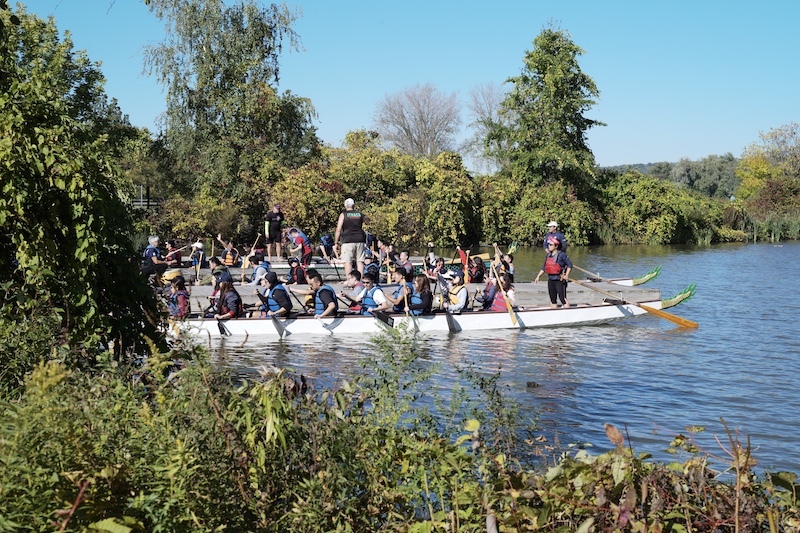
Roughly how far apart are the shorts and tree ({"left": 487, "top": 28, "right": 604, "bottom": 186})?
29.8 m

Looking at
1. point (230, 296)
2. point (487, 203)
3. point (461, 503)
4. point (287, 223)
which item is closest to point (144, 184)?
point (287, 223)

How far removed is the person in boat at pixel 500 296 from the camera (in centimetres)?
1855

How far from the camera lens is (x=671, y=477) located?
4652 mm

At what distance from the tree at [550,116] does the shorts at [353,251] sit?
1174 inches

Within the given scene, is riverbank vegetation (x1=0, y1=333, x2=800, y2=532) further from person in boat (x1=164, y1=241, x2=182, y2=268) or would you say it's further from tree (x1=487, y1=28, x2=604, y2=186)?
tree (x1=487, y1=28, x2=604, y2=186)

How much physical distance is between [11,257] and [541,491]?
520 cm

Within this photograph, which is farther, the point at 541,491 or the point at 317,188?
the point at 317,188

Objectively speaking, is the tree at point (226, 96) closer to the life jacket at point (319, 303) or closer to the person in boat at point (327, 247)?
the person in boat at point (327, 247)

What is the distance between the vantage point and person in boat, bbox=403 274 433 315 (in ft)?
58.2

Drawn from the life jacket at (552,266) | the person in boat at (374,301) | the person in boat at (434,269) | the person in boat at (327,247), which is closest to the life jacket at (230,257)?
the person in boat at (327,247)

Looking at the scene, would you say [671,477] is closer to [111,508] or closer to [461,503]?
[461,503]

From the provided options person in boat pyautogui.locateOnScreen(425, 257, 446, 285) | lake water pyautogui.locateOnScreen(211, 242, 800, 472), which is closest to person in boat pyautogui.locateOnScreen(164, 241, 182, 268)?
person in boat pyautogui.locateOnScreen(425, 257, 446, 285)

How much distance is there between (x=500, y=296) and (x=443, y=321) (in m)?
1.43

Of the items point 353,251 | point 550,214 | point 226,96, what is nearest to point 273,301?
point 353,251
